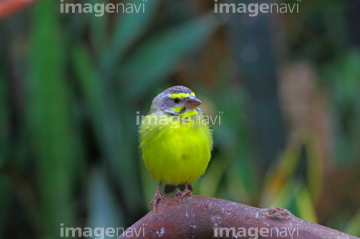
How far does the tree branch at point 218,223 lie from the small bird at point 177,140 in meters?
0.45

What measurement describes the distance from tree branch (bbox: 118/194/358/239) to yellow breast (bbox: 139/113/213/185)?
0.45 m

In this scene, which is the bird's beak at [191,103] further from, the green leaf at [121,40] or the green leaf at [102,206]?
the green leaf at [121,40]

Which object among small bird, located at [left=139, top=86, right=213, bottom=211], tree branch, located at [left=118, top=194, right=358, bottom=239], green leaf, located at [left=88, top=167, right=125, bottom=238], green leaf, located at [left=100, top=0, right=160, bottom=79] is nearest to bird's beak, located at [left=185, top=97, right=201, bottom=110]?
small bird, located at [left=139, top=86, right=213, bottom=211]

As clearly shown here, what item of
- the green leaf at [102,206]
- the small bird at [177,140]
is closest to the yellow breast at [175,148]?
the small bird at [177,140]

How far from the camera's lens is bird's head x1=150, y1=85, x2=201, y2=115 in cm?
190

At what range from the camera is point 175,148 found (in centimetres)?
190

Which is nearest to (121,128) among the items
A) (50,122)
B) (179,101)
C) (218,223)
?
(50,122)

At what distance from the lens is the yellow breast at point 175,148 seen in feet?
6.23

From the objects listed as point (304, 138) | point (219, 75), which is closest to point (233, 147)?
point (304, 138)

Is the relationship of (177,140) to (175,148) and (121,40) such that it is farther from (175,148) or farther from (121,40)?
(121,40)

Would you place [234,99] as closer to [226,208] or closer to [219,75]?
[219,75]

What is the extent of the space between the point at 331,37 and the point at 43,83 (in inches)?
149

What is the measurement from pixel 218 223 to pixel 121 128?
7.72ft

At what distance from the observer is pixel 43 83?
320 centimetres
